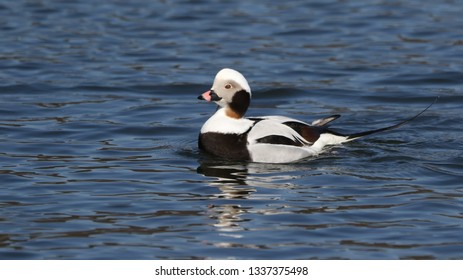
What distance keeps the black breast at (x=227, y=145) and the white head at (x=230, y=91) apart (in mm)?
366

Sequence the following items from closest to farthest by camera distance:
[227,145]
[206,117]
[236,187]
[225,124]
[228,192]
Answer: [228,192], [236,187], [227,145], [225,124], [206,117]

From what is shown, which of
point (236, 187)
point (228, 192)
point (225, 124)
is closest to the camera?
point (228, 192)

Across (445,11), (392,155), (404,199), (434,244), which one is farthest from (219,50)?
(434,244)

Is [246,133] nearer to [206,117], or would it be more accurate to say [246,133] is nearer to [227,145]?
[227,145]

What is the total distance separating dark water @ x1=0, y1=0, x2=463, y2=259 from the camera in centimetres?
897

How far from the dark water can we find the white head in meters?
0.66

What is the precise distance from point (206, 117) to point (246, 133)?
2279 mm

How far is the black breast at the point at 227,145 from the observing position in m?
11.5

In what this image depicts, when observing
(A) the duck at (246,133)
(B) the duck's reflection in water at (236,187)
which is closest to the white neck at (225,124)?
(A) the duck at (246,133)

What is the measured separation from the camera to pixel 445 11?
19438 millimetres

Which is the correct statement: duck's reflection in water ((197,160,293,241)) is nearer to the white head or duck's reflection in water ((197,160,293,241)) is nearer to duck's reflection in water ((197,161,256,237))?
duck's reflection in water ((197,161,256,237))

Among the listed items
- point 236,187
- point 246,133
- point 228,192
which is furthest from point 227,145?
point 228,192

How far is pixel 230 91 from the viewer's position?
11727mm

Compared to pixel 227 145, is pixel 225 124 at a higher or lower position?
higher
